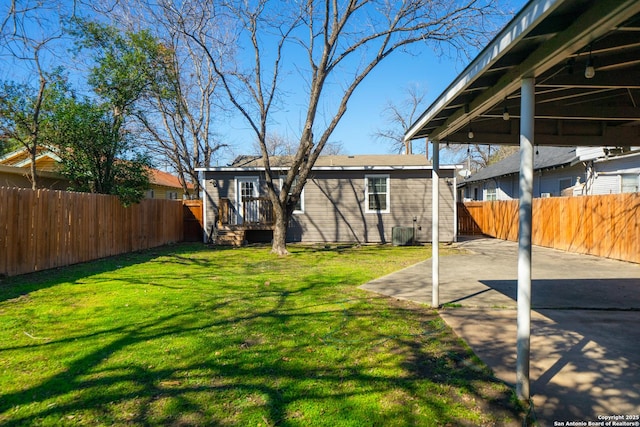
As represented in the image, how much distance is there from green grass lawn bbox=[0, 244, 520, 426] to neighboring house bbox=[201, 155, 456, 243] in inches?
322

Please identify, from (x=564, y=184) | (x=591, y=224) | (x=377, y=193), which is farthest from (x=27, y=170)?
(x=564, y=184)

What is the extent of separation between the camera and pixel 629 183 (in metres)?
11.3

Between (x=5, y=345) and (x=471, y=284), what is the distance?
660cm

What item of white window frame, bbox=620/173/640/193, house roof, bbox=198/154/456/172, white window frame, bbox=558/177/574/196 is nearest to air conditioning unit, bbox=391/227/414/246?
house roof, bbox=198/154/456/172

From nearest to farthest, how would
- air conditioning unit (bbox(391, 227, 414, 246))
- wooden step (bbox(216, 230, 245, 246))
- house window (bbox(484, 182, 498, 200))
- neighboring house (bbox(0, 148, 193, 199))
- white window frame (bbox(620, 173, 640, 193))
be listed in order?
white window frame (bbox(620, 173, 640, 193)) < neighboring house (bbox(0, 148, 193, 199)) < air conditioning unit (bbox(391, 227, 414, 246)) < wooden step (bbox(216, 230, 245, 246)) < house window (bbox(484, 182, 498, 200))

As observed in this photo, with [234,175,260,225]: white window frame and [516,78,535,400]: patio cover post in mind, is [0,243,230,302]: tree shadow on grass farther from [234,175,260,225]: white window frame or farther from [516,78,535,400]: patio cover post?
[516,78,535,400]: patio cover post

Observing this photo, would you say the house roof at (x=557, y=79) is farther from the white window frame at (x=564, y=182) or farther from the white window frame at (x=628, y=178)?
the white window frame at (x=564, y=182)

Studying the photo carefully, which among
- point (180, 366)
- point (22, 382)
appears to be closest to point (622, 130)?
point (180, 366)

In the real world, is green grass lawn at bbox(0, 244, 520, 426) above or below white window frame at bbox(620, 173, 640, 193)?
below

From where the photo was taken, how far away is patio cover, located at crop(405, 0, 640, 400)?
2117mm

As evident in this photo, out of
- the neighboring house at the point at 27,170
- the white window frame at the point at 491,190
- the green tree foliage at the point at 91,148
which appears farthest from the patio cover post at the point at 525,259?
the white window frame at the point at 491,190

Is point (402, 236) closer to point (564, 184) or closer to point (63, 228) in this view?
point (564, 184)

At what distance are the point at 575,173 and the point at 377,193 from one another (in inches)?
313

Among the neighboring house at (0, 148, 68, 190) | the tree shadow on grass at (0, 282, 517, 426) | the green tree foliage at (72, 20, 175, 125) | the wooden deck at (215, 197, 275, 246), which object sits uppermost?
the green tree foliage at (72, 20, 175, 125)
